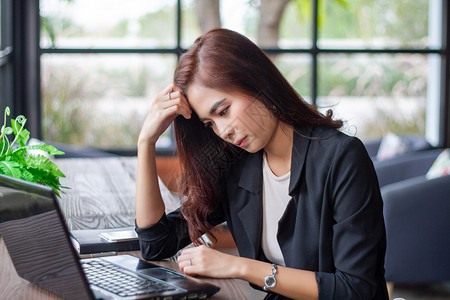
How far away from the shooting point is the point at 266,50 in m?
4.88

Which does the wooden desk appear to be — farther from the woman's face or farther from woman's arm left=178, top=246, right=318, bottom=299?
the woman's face

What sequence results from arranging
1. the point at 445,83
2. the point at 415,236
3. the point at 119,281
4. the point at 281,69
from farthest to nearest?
the point at 445,83 < the point at 281,69 < the point at 415,236 < the point at 119,281

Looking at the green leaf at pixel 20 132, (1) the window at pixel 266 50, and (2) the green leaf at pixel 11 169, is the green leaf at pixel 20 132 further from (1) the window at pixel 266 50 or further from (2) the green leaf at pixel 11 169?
(1) the window at pixel 266 50

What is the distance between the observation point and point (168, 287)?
114 centimetres

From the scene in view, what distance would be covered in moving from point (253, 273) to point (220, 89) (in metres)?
0.46

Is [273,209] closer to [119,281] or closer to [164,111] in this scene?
[164,111]

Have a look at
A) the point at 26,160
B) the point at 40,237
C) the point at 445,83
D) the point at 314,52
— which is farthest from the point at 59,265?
the point at 445,83

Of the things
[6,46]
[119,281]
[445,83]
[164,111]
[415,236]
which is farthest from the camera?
[445,83]

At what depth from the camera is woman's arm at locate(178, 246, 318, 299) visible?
1.26 metres

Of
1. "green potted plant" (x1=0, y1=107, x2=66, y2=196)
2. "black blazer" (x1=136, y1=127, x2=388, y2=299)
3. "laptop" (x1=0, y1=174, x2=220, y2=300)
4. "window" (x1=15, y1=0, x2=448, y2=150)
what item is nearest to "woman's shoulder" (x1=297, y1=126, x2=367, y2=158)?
"black blazer" (x1=136, y1=127, x2=388, y2=299)

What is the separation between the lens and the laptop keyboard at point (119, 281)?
1119 mm

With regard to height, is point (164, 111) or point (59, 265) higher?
point (164, 111)

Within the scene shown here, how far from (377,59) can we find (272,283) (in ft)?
13.9

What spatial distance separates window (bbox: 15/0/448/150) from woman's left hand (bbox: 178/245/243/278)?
352 centimetres
